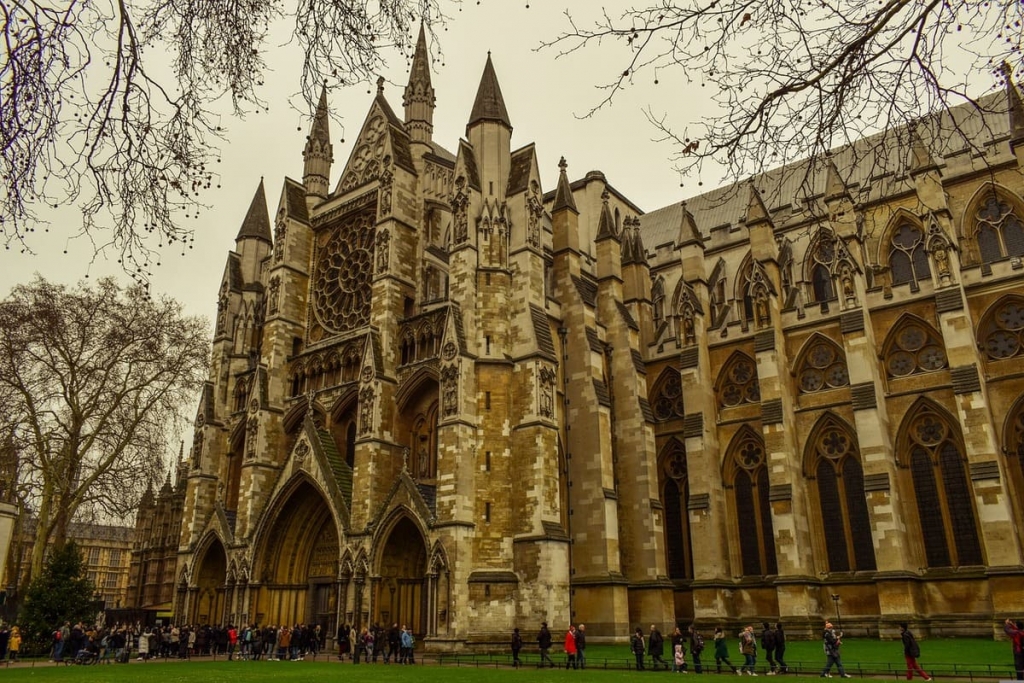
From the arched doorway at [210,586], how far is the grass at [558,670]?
635 centimetres

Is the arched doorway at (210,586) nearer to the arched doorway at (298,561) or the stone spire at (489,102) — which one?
the arched doorway at (298,561)

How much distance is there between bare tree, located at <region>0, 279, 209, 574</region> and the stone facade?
3.21 m

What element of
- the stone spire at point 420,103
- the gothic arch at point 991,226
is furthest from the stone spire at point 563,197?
the gothic arch at point 991,226

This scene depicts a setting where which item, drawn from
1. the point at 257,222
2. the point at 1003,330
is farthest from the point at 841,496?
the point at 257,222

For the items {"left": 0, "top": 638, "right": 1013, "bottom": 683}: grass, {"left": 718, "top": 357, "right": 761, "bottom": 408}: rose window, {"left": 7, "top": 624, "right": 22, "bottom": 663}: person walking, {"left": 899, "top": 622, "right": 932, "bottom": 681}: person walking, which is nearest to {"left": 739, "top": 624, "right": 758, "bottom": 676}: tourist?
{"left": 0, "top": 638, "right": 1013, "bottom": 683}: grass

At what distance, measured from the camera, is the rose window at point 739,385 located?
2931 centimetres

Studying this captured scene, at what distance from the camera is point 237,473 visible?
102 ft

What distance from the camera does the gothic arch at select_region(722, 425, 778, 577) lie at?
27.1 m

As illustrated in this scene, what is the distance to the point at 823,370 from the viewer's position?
1091 inches

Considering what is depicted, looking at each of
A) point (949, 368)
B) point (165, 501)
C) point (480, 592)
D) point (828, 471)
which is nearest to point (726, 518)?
point (828, 471)

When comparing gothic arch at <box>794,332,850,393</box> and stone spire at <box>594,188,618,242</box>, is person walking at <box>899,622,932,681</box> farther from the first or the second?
stone spire at <box>594,188,618,242</box>

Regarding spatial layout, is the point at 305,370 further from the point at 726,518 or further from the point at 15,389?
the point at 726,518

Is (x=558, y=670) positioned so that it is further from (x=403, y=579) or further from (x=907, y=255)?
(x=907, y=255)

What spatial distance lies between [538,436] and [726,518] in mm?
9212
